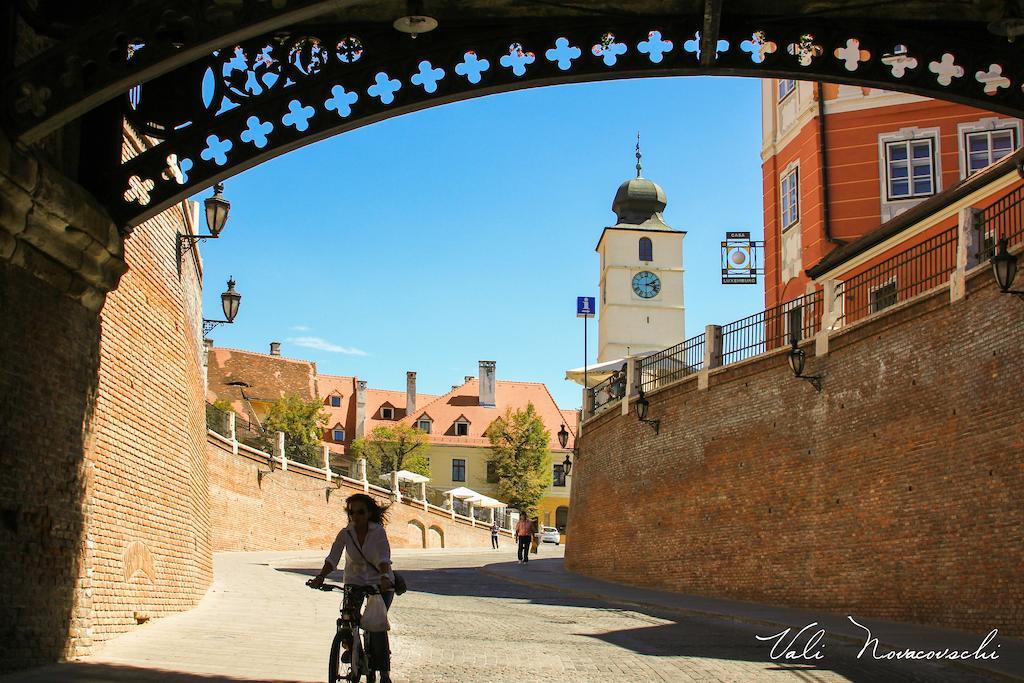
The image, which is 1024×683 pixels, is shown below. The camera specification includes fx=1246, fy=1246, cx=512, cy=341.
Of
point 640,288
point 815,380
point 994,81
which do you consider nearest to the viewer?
point 994,81

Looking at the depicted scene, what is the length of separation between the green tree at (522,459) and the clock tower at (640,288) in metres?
7.22

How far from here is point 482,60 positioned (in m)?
10.3

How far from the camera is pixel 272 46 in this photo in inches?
400

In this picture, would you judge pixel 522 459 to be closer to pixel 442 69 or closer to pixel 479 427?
pixel 479 427

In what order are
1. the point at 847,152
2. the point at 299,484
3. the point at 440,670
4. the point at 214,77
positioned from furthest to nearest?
1. the point at 299,484
2. the point at 847,152
3. the point at 440,670
4. the point at 214,77

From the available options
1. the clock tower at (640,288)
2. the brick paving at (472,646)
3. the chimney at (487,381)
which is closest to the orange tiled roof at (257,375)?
the chimney at (487,381)

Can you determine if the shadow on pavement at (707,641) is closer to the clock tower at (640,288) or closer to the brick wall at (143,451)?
the brick wall at (143,451)

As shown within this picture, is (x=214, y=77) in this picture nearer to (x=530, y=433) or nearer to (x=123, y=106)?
(x=123, y=106)

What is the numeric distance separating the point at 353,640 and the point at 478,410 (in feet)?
285

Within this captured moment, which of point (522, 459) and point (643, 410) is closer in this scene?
point (643, 410)

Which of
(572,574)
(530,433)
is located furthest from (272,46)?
(530,433)

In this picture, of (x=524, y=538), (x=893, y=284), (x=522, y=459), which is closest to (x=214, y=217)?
(x=893, y=284)

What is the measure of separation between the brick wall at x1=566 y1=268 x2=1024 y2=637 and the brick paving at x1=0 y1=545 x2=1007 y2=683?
2487 mm

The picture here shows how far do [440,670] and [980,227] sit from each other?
11.5m
